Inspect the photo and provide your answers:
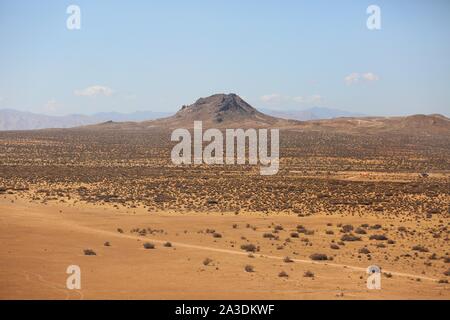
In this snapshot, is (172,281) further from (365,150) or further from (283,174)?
(365,150)

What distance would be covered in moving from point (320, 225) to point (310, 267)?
35.8ft

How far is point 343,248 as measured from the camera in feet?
85.1

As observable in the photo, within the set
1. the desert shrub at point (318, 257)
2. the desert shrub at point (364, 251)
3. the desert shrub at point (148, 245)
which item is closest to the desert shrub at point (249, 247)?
the desert shrub at point (318, 257)

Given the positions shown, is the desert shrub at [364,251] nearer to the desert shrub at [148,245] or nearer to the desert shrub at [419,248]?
the desert shrub at [419,248]

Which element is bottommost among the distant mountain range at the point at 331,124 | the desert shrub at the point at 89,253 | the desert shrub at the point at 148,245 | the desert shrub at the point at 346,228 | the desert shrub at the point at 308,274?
the desert shrub at the point at 346,228

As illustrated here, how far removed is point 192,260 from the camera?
71.5 ft

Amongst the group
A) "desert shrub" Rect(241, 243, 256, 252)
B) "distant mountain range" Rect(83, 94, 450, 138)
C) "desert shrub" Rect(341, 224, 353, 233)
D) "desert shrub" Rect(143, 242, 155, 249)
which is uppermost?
"distant mountain range" Rect(83, 94, 450, 138)


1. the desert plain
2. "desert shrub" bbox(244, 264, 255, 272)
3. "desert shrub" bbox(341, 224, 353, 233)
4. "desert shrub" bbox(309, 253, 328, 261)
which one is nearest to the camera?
the desert plain

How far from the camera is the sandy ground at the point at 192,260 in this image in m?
16.9

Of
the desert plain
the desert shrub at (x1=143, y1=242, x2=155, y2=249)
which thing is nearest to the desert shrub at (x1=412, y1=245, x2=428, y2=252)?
the desert plain

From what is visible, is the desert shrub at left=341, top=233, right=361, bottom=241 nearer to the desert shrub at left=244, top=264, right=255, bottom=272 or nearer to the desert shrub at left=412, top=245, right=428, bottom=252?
the desert shrub at left=412, top=245, right=428, bottom=252

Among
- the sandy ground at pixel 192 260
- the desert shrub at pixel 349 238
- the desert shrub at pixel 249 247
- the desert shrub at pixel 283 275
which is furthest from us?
the desert shrub at pixel 349 238

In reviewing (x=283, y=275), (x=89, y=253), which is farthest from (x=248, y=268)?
(x=89, y=253)

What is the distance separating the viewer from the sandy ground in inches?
667
